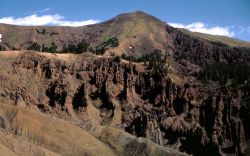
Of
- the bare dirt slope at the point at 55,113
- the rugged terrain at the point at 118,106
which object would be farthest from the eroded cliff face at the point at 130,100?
the bare dirt slope at the point at 55,113

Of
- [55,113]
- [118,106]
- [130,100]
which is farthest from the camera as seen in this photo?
[130,100]

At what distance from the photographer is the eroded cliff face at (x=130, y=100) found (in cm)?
13125

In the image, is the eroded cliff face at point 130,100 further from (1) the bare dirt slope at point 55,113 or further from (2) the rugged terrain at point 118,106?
(1) the bare dirt slope at point 55,113

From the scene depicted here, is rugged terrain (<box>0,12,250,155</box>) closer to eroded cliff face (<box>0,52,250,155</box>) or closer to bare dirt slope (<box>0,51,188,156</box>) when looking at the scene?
eroded cliff face (<box>0,52,250,155</box>)

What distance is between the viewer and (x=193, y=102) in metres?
142

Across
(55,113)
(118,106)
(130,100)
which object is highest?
→ (130,100)

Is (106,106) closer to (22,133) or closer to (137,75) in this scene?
(137,75)

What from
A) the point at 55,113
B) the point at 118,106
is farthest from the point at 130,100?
the point at 55,113

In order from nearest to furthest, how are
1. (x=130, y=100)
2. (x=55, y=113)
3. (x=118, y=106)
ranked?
(x=55, y=113) < (x=118, y=106) < (x=130, y=100)

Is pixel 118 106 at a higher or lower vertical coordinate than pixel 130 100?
lower

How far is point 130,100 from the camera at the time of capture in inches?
5763

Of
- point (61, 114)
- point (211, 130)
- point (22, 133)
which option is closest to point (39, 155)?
point (22, 133)

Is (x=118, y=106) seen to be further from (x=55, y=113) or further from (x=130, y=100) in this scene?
(x=55, y=113)

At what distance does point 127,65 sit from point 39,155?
60000mm
